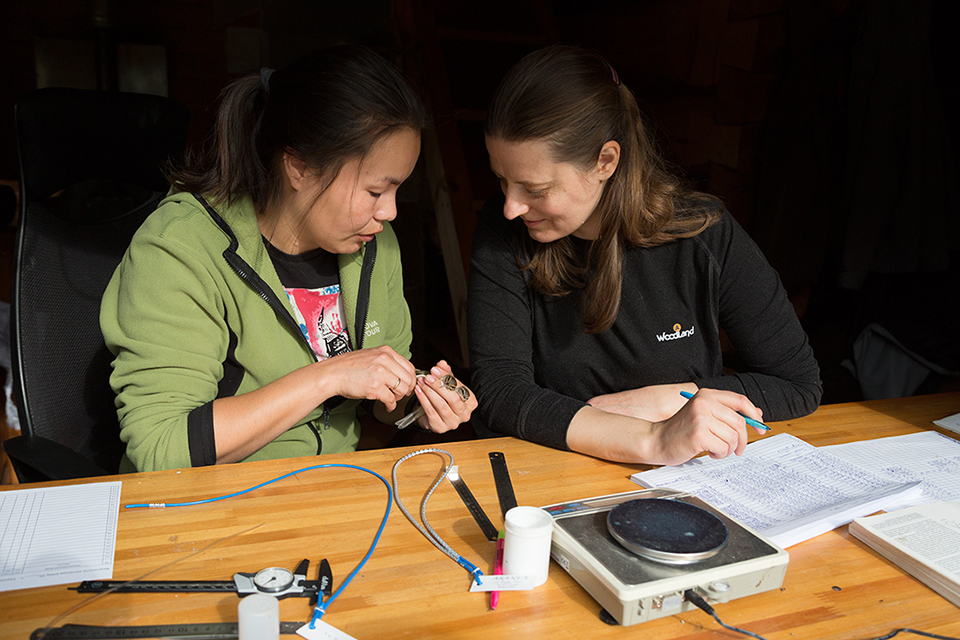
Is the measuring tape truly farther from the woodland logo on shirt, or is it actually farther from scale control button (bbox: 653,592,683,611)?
the woodland logo on shirt

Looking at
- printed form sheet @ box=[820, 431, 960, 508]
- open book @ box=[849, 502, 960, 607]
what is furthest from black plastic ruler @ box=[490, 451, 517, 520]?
printed form sheet @ box=[820, 431, 960, 508]

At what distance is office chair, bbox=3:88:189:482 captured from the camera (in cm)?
126

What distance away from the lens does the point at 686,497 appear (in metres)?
0.92

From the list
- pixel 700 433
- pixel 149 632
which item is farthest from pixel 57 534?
pixel 700 433

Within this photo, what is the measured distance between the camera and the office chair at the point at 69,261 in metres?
1.26

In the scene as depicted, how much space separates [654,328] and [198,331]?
894 millimetres

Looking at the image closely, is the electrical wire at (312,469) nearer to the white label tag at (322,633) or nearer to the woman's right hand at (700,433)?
the white label tag at (322,633)

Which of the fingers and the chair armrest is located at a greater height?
the fingers

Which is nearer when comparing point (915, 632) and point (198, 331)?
point (915, 632)

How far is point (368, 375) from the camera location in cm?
116

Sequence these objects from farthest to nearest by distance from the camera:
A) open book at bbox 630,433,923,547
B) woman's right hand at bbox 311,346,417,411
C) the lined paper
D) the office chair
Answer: the office chair
woman's right hand at bbox 311,346,417,411
open book at bbox 630,433,923,547
the lined paper

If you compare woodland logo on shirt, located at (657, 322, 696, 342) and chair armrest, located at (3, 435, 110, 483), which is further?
woodland logo on shirt, located at (657, 322, 696, 342)

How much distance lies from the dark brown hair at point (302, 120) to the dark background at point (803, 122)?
3.44 ft

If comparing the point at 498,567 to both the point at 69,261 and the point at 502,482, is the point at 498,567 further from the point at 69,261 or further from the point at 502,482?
the point at 69,261
